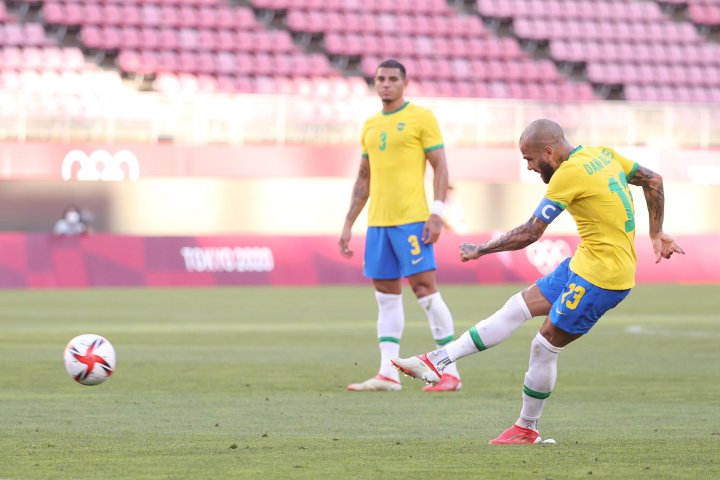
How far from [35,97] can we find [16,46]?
15.3 ft

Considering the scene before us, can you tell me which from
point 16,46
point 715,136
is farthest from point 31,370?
point 715,136

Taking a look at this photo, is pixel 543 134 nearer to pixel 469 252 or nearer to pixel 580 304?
pixel 469 252

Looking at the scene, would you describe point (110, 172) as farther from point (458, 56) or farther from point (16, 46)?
point (458, 56)

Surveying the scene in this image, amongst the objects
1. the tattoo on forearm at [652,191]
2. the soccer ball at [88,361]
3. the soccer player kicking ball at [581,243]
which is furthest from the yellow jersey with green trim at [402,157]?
the soccer player kicking ball at [581,243]

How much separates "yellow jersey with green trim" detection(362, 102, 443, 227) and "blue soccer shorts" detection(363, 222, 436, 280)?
0.07 metres

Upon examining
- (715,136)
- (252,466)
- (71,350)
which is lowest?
(715,136)

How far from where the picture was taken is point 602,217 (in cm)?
720

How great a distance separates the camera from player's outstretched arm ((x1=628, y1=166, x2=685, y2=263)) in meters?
7.54

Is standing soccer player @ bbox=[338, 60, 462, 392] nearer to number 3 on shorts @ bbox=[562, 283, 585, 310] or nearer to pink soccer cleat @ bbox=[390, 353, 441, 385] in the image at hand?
pink soccer cleat @ bbox=[390, 353, 441, 385]

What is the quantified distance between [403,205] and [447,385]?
4.35ft

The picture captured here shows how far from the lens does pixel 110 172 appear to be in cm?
3017

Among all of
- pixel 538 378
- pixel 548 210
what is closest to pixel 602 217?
pixel 548 210

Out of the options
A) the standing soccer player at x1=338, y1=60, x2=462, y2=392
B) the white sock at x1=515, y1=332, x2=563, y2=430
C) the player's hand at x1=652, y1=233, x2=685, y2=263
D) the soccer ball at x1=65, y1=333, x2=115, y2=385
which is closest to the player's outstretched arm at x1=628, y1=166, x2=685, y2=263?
the player's hand at x1=652, y1=233, x2=685, y2=263

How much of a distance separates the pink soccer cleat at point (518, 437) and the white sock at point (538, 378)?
3 centimetres
